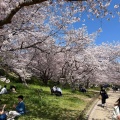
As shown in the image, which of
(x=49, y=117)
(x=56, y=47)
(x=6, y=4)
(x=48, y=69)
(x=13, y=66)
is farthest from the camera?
(x=48, y=69)

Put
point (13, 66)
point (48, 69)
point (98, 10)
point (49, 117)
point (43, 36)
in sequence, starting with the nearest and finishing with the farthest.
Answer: point (98, 10) < point (49, 117) < point (43, 36) < point (13, 66) < point (48, 69)

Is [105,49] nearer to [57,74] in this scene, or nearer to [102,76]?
[102,76]

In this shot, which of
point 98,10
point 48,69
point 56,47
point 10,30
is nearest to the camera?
point 98,10

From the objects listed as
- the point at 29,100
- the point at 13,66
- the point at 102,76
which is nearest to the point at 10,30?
the point at 29,100

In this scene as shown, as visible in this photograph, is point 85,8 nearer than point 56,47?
Yes

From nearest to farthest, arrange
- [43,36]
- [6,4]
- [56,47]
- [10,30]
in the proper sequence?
1. [6,4]
2. [10,30]
3. [43,36]
4. [56,47]

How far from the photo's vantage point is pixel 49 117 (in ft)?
47.9

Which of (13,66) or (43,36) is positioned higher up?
(43,36)

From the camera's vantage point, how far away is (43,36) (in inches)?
711

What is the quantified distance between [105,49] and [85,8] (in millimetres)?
48669

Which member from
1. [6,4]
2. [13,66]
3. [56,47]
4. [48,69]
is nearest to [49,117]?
[6,4]

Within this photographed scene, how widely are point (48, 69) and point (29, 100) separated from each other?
66.8 ft

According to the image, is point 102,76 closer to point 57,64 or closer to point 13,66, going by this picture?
point 57,64

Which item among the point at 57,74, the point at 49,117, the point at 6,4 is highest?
the point at 6,4
